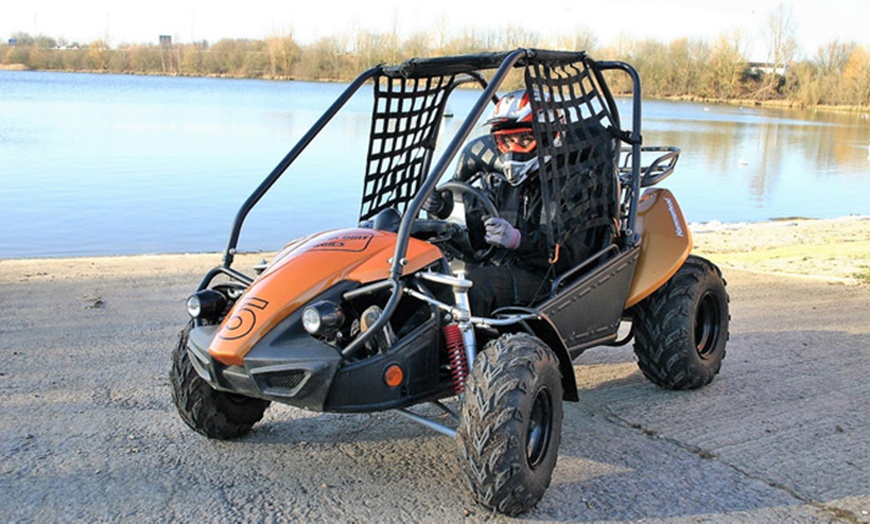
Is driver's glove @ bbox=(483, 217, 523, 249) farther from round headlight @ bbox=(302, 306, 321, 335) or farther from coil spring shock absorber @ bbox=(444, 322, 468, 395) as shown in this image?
round headlight @ bbox=(302, 306, 321, 335)

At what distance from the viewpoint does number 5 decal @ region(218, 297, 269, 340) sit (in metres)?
4.04

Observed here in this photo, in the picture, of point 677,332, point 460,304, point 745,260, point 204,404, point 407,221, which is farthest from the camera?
point 745,260

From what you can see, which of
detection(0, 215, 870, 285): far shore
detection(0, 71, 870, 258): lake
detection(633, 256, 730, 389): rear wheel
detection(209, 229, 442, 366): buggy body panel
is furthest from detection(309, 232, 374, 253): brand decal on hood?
detection(0, 215, 870, 285): far shore

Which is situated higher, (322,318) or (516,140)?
(516,140)

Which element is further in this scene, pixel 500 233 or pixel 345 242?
pixel 500 233

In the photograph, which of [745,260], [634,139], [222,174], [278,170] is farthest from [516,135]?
[222,174]

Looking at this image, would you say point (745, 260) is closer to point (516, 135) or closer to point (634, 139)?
point (634, 139)

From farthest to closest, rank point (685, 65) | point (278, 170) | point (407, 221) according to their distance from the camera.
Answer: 1. point (685, 65)
2. point (278, 170)
3. point (407, 221)

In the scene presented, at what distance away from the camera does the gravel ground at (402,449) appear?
13.5 feet

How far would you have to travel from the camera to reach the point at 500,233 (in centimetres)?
478

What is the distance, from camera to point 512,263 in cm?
521

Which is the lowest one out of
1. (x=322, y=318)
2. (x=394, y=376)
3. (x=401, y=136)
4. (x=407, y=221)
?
(x=394, y=376)

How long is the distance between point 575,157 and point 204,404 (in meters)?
2.51

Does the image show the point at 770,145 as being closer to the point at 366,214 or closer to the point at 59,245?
the point at 59,245
